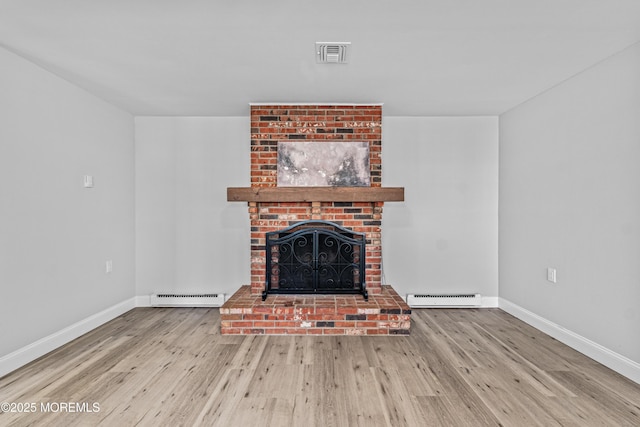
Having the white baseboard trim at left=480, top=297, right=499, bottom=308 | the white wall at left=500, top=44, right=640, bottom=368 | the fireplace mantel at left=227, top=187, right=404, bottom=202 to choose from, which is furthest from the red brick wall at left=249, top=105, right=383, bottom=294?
the white wall at left=500, top=44, right=640, bottom=368

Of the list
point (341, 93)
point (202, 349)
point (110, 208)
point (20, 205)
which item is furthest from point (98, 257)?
point (341, 93)

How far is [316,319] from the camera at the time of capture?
2967 mm

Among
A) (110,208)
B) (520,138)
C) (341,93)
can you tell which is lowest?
(110,208)

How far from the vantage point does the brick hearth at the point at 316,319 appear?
2.96m

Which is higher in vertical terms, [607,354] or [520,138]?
[520,138]

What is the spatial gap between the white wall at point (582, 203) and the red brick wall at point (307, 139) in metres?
1.48

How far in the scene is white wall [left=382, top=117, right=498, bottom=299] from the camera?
3.82 m

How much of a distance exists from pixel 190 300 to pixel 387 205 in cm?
252

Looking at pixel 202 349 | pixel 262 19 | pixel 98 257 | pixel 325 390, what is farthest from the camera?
pixel 98 257

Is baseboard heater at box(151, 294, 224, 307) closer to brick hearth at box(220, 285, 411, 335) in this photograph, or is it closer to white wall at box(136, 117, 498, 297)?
white wall at box(136, 117, 498, 297)

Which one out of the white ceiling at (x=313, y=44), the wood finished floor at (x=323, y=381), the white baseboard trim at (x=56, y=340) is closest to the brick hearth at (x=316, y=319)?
the wood finished floor at (x=323, y=381)

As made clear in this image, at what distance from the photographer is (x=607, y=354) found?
7.77 feet

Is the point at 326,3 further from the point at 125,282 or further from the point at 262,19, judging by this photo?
the point at 125,282

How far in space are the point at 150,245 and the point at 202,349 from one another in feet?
5.69
